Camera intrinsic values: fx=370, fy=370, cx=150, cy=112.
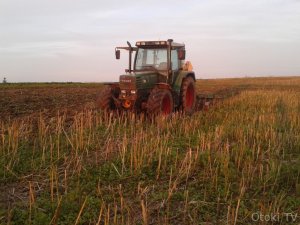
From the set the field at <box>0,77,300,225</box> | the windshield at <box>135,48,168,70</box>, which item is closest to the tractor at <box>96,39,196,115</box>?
the windshield at <box>135,48,168,70</box>

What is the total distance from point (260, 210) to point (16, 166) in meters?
3.79

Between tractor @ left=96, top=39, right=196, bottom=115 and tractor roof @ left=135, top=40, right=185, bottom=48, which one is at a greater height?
tractor roof @ left=135, top=40, right=185, bottom=48

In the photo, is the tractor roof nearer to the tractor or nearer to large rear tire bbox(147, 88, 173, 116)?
the tractor

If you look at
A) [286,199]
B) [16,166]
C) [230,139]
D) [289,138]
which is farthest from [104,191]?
[289,138]

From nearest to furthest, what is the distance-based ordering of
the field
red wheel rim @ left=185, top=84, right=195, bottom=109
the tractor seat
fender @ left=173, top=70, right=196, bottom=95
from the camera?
the field, the tractor seat, fender @ left=173, top=70, right=196, bottom=95, red wheel rim @ left=185, top=84, right=195, bottom=109

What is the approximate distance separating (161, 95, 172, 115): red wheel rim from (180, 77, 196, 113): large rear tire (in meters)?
1.19

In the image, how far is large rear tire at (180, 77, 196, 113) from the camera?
11477 millimetres

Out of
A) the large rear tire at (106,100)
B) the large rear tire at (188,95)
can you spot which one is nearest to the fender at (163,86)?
the large rear tire at (188,95)

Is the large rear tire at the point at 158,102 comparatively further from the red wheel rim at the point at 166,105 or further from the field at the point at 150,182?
the field at the point at 150,182

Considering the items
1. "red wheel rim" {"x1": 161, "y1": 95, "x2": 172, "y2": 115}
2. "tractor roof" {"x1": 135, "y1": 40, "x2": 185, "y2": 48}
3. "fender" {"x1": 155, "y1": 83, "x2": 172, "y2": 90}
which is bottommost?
"red wheel rim" {"x1": 161, "y1": 95, "x2": 172, "y2": 115}

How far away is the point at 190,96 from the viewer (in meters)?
12.5

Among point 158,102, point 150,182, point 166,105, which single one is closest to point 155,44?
point 166,105

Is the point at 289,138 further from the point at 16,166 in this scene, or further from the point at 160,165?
the point at 16,166

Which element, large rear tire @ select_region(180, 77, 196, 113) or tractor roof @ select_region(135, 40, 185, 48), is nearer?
tractor roof @ select_region(135, 40, 185, 48)
